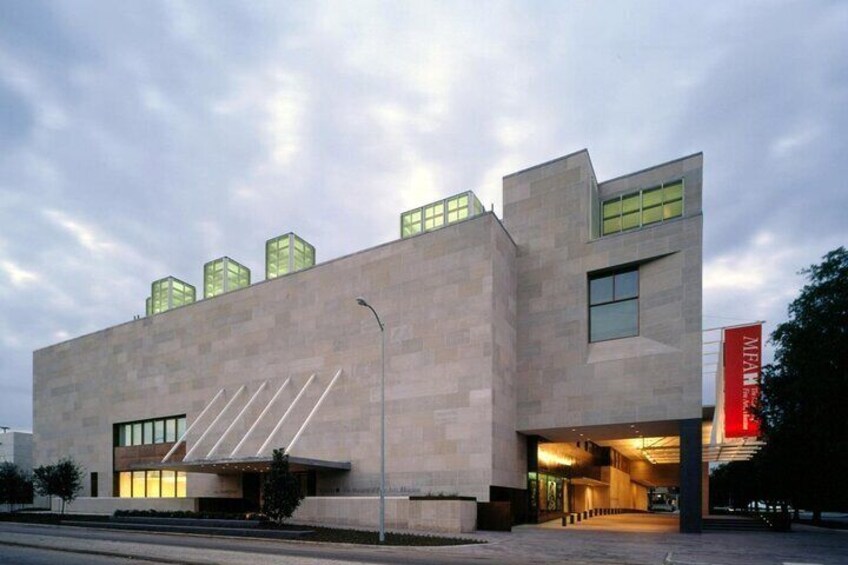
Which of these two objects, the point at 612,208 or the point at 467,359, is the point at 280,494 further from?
the point at 612,208

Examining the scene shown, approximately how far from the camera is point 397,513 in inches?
1204

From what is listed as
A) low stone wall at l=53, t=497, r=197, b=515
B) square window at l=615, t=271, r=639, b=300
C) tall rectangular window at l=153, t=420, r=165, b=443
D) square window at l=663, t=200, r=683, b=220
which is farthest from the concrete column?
tall rectangular window at l=153, t=420, r=165, b=443

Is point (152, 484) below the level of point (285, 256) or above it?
below

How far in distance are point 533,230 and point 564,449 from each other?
16980 mm

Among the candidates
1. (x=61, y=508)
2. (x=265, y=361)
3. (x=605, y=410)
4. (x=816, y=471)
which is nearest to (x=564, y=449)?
(x=605, y=410)

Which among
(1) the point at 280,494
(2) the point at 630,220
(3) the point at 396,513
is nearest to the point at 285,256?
(1) the point at 280,494

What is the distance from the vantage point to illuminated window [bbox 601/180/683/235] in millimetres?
34844

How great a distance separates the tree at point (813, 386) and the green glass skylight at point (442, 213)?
1949 cm

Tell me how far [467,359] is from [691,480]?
12.9 metres

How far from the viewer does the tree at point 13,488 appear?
180 feet

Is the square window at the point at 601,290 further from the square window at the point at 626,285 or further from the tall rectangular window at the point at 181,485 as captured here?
the tall rectangular window at the point at 181,485

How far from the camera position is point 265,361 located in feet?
143

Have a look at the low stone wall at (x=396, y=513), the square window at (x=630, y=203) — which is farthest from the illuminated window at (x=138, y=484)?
the square window at (x=630, y=203)

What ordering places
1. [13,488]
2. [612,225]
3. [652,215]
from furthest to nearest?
1. [13,488]
2. [612,225]
3. [652,215]
